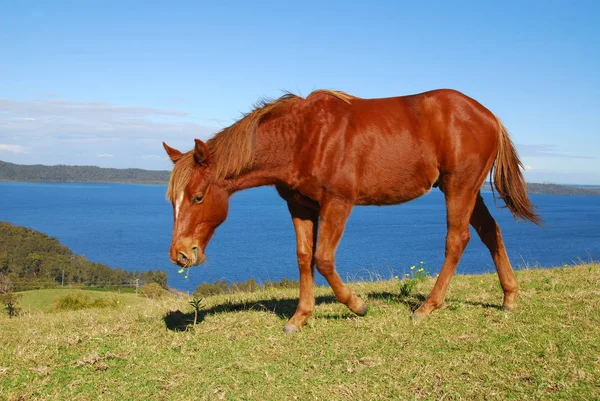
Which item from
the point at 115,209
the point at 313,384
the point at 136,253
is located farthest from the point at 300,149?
the point at 115,209

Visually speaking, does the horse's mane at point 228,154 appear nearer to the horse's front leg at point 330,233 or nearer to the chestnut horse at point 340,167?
the chestnut horse at point 340,167

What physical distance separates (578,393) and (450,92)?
3.65m

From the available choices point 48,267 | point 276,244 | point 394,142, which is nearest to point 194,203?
point 394,142

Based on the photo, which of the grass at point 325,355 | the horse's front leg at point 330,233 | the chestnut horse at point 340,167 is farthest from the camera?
the horse's front leg at point 330,233

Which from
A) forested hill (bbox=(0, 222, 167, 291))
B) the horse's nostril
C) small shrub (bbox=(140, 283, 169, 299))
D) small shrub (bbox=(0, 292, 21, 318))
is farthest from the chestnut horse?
forested hill (bbox=(0, 222, 167, 291))

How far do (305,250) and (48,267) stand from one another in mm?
71142

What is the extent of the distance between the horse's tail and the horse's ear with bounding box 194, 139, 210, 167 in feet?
11.2

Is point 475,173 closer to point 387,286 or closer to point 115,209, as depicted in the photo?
point 387,286

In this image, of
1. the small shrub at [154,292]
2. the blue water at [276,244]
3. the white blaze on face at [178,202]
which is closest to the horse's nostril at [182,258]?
the white blaze on face at [178,202]

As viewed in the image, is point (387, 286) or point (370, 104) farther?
point (387, 286)

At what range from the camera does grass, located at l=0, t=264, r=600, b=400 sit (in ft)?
12.8

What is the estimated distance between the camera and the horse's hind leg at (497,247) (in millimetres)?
6242

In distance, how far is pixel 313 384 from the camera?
13.3 feet

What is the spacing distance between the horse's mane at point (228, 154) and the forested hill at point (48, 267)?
47.8 m
